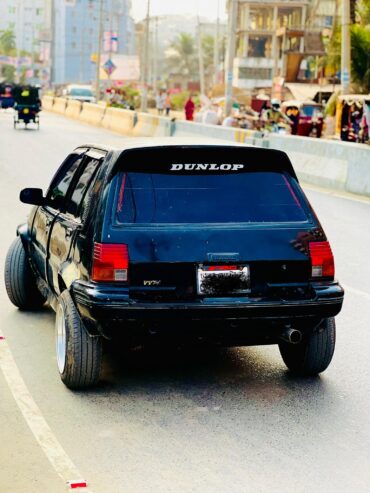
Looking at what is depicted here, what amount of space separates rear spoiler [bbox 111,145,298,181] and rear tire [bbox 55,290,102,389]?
3.06 ft

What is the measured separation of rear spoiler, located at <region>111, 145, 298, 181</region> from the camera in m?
6.69

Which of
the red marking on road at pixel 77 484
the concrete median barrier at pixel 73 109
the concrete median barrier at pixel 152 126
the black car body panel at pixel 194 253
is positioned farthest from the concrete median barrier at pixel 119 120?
the red marking on road at pixel 77 484

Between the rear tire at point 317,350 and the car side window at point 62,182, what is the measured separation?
1.98 m

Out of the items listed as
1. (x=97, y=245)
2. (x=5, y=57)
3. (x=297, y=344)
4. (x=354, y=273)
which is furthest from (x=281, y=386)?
(x=5, y=57)

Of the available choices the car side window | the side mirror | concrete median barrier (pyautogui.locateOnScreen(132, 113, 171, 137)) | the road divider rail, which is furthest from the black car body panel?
concrete median barrier (pyautogui.locateOnScreen(132, 113, 171, 137))

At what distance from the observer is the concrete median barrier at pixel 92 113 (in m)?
51.8

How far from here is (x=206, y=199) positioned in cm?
673

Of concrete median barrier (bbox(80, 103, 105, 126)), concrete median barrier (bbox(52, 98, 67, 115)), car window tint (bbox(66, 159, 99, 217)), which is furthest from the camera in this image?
concrete median barrier (bbox(52, 98, 67, 115))

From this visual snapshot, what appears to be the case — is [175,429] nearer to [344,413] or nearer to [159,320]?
[159,320]

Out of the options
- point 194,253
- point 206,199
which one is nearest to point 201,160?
point 206,199

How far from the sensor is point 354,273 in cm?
1195

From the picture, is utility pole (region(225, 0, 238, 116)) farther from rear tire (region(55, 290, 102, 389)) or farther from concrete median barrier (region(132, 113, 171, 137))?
rear tire (region(55, 290, 102, 389))

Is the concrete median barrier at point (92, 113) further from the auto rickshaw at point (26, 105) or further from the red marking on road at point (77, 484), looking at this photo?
the red marking on road at point (77, 484)

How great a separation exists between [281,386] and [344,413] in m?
0.68
